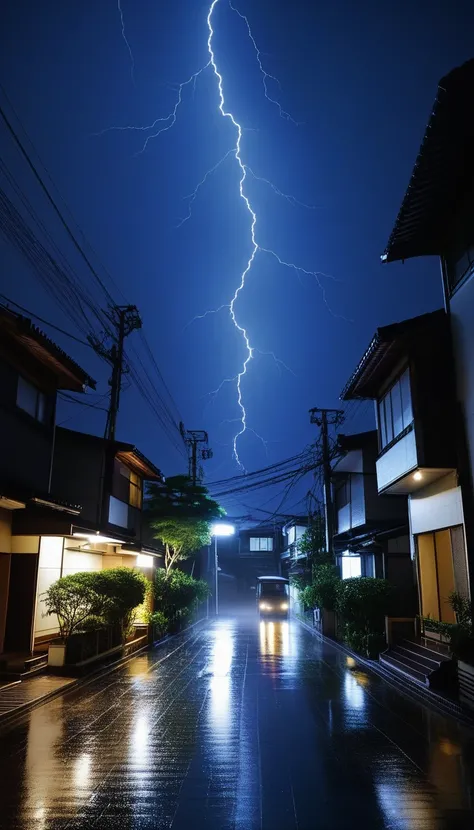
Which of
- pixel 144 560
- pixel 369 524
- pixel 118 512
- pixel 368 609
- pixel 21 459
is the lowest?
pixel 368 609

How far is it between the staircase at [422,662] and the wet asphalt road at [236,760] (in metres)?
0.85

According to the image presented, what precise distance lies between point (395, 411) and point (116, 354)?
10.1 meters

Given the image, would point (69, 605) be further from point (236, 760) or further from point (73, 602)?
point (236, 760)

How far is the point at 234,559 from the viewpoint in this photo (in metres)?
59.8

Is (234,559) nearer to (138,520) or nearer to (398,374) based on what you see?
(138,520)

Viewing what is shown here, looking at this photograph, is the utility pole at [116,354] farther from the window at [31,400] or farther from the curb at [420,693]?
the curb at [420,693]

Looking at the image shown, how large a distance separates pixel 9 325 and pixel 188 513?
15496 millimetres

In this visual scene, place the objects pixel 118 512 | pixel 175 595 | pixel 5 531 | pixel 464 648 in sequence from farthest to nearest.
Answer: pixel 175 595 → pixel 118 512 → pixel 5 531 → pixel 464 648

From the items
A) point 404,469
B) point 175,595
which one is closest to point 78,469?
point 175,595

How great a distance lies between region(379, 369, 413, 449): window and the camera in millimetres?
14031

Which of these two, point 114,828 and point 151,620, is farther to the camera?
point 151,620

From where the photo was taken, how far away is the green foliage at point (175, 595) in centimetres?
2362

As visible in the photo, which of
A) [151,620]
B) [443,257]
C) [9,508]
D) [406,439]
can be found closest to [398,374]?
[406,439]

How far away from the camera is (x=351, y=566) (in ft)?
89.1
